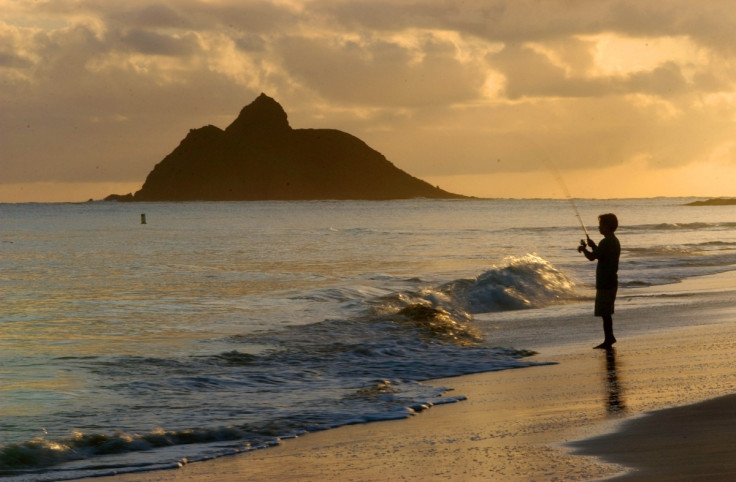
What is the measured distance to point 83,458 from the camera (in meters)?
7.07

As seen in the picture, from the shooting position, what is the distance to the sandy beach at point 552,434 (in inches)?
241

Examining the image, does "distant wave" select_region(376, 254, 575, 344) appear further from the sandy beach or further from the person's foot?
the sandy beach

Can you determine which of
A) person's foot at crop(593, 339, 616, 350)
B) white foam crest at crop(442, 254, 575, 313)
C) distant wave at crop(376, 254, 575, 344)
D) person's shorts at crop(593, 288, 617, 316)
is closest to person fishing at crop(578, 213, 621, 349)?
person's shorts at crop(593, 288, 617, 316)

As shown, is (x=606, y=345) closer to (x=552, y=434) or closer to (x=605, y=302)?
(x=605, y=302)

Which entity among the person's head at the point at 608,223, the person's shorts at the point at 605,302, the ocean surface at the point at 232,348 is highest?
the person's head at the point at 608,223

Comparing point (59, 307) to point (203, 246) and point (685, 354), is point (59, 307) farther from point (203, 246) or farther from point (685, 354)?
point (203, 246)

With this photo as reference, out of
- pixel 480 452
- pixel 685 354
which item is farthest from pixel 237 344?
pixel 480 452

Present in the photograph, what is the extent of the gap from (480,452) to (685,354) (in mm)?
4993

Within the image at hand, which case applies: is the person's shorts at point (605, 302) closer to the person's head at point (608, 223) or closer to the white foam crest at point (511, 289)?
the person's head at point (608, 223)

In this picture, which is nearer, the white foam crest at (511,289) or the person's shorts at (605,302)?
the person's shorts at (605,302)

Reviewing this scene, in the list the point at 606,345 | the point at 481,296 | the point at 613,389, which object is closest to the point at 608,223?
the point at 606,345

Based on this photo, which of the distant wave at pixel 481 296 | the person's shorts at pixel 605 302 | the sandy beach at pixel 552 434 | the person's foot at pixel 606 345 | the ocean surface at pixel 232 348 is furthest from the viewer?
the distant wave at pixel 481 296

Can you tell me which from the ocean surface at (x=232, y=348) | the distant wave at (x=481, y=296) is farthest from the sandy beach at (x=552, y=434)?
the distant wave at (x=481, y=296)

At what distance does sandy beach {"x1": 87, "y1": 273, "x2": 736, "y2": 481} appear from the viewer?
6.13 m
